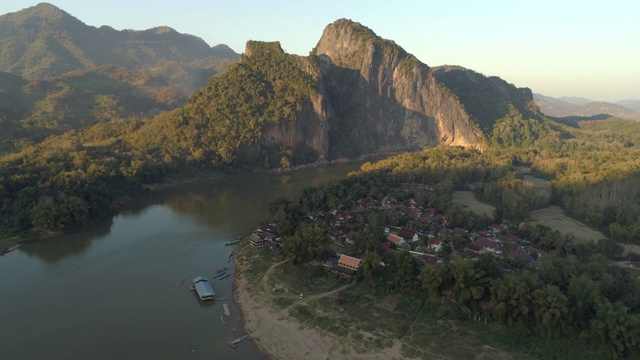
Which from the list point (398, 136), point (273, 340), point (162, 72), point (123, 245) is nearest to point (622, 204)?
point (273, 340)

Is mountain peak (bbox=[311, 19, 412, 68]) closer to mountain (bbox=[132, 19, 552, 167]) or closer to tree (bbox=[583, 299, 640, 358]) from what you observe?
mountain (bbox=[132, 19, 552, 167])

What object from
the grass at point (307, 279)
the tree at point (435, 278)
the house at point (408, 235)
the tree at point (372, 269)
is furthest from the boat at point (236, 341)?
the house at point (408, 235)

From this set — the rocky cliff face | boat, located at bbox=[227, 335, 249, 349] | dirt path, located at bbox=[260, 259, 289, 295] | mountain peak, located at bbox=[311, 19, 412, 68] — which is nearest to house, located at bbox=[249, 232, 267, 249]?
dirt path, located at bbox=[260, 259, 289, 295]

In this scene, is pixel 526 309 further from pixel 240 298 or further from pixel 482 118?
pixel 482 118

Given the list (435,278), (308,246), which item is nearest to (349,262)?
(308,246)

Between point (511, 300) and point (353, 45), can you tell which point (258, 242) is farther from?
point (353, 45)

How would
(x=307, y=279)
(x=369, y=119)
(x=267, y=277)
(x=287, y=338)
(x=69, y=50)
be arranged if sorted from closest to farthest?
(x=287, y=338) → (x=307, y=279) → (x=267, y=277) → (x=369, y=119) → (x=69, y=50)
